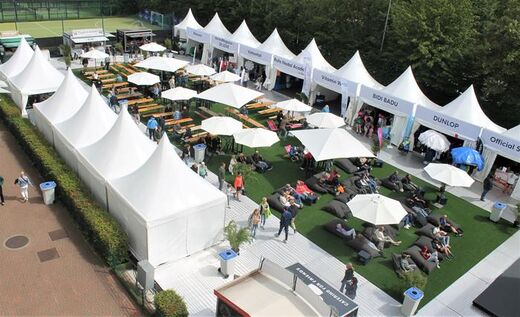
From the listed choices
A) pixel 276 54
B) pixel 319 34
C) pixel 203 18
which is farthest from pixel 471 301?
pixel 203 18

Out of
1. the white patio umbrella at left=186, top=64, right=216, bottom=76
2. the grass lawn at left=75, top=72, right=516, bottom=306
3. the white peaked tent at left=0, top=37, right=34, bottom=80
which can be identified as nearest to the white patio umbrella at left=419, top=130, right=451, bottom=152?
the grass lawn at left=75, top=72, right=516, bottom=306

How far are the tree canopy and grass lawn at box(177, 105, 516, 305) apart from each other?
919 centimetres

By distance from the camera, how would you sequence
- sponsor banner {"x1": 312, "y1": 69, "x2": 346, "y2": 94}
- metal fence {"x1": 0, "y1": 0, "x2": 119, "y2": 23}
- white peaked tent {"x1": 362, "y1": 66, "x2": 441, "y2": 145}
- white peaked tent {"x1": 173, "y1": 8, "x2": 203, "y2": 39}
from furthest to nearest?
1. metal fence {"x1": 0, "y1": 0, "x2": 119, "y2": 23}
2. white peaked tent {"x1": 173, "y1": 8, "x2": 203, "y2": 39}
3. sponsor banner {"x1": 312, "y1": 69, "x2": 346, "y2": 94}
4. white peaked tent {"x1": 362, "y1": 66, "x2": 441, "y2": 145}

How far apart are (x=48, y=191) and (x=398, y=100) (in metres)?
16.9

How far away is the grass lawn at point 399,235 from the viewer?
14289 millimetres

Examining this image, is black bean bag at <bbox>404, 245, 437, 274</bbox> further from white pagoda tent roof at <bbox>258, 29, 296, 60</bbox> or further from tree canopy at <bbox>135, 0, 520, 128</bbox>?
white pagoda tent roof at <bbox>258, 29, 296, 60</bbox>

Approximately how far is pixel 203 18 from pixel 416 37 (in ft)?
86.5

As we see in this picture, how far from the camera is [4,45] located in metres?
34.8

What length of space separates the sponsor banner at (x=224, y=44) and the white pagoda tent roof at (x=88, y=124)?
16435 millimetres

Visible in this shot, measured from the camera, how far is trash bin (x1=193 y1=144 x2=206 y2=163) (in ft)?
65.6

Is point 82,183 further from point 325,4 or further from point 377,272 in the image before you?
point 325,4

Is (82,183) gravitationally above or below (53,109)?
below

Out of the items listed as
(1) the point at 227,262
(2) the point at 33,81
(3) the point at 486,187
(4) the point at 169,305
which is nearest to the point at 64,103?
(2) the point at 33,81

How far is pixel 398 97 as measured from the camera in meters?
23.5
